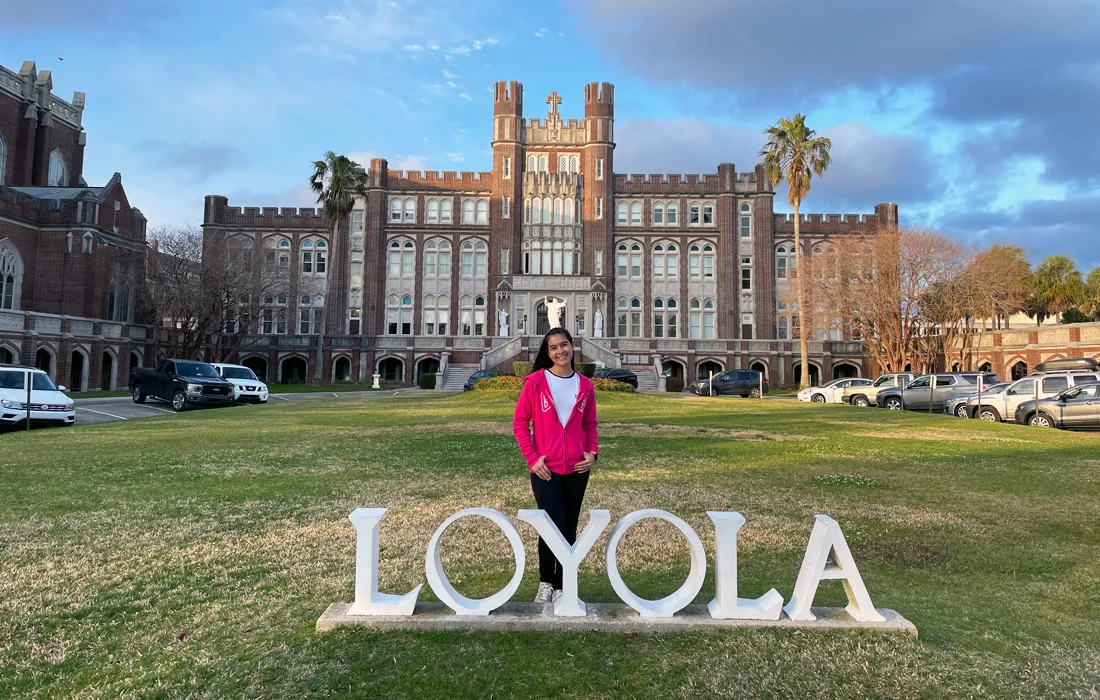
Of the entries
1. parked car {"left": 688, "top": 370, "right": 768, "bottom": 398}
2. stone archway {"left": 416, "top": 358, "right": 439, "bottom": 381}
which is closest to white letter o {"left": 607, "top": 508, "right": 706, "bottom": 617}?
parked car {"left": 688, "top": 370, "right": 768, "bottom": 398}

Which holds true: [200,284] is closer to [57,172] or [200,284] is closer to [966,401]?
[57,172]

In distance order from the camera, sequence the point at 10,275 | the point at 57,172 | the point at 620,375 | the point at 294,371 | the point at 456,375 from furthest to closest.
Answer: the point at 294,371 → the point at 57,172 → the point at 456,375 → the point at 620,375 → the point at 10,275

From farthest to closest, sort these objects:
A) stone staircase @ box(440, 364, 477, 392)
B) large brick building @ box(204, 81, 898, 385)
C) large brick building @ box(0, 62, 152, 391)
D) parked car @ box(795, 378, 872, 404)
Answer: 1. large brick building @ box(204, 81, 898, 385)
2. stone staircase @ box(440, 364, 477, 392)
3. large brick building @ box(0, 62, 152, 391)
4. parked car @ box(795, 378, 872, 404)

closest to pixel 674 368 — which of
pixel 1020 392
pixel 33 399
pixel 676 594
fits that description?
pixel 1020 392

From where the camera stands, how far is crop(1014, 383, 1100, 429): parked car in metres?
17.6

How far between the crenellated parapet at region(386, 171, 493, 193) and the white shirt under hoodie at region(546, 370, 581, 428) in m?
51.1

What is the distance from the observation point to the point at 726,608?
4.12 metres

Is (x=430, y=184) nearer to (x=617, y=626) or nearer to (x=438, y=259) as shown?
(x=438, y=259)

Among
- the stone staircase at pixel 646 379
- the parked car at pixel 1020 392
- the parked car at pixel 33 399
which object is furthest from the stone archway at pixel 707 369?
the parked car at pixel 33 399

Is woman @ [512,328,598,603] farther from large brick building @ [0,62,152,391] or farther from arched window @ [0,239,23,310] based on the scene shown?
arched window @ [0,239,23,310]

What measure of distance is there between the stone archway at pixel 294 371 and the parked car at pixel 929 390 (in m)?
42.7

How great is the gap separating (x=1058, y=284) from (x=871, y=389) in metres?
40.3

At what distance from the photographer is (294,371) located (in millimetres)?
53594

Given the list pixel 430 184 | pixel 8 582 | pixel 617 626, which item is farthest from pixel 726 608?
pixel 430 184
